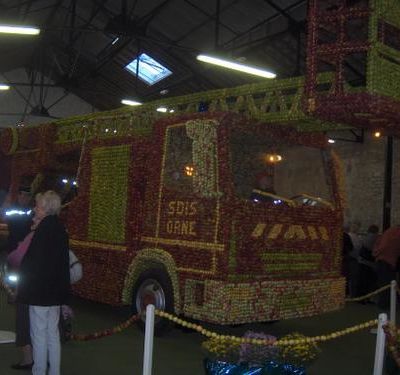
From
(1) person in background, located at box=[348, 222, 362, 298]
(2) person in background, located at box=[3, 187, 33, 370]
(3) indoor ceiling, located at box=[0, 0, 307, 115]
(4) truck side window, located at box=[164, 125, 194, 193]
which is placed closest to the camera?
(2) person in background, located at box=[3, 187, 33, 370]

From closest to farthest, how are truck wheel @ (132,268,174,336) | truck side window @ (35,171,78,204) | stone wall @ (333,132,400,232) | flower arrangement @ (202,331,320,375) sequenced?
flower arrangement @ (202,331,320,375) < truck wheel @ (132,268,174,336) < truck side window @ (35,171,78,204) < stone wall @ (333,132,400,232)

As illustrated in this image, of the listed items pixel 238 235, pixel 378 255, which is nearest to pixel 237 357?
pixel 238 235

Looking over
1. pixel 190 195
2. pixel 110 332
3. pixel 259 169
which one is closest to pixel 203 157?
pixel 190 195

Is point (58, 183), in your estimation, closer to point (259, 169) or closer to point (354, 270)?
point (259, 169)

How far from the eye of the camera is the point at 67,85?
28609 mm

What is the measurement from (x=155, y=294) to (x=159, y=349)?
2.23ft

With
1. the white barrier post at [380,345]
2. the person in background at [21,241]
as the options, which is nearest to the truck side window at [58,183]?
the person in background at [21,241]

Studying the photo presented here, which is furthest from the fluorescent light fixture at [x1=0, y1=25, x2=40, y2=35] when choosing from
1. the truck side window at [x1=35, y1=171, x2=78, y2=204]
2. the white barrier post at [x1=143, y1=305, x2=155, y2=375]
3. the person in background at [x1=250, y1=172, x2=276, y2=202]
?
the white barrier post at [x1=143, y1=305, x2=155, y2=375]

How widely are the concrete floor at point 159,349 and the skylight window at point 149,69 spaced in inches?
567

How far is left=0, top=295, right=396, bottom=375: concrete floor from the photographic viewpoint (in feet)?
19.7

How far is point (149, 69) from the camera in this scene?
2359 cm

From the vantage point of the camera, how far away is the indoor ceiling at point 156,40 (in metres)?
15.8

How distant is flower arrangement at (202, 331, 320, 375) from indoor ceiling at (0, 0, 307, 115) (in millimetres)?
11044

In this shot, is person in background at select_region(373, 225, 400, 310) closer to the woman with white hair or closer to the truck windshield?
the truck windshield
